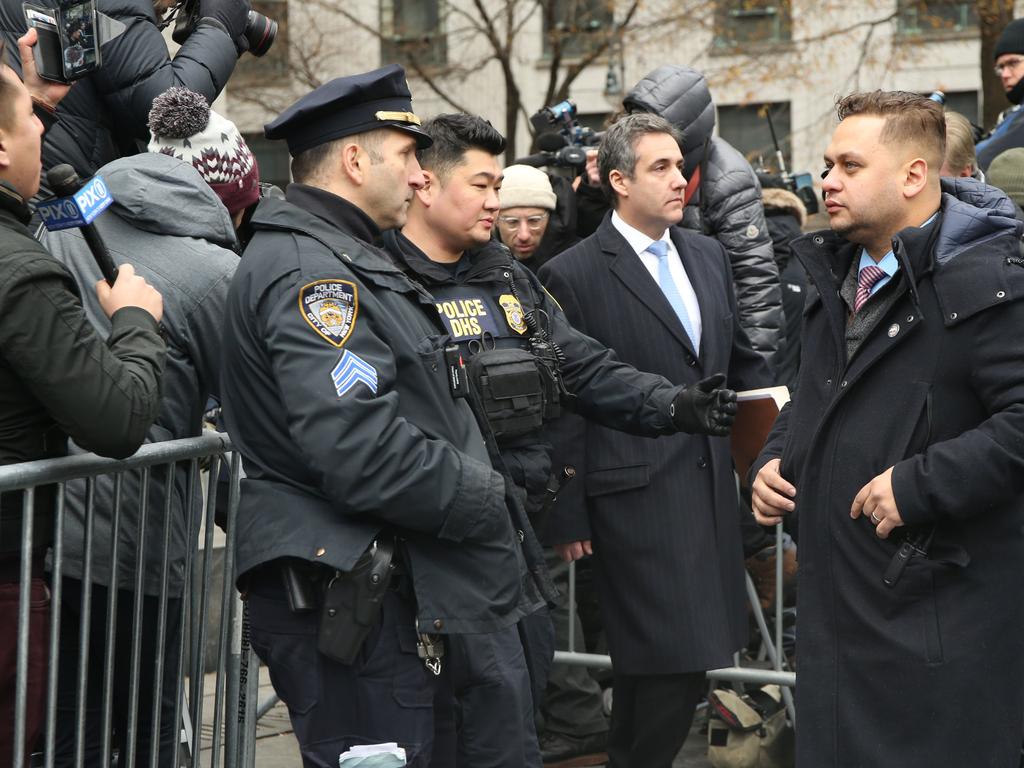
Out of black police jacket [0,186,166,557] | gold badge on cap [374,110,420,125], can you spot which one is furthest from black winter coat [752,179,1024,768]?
black police jacket [0,186,166,557]

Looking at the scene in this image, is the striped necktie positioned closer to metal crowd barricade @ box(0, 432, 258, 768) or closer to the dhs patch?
the dhs patch

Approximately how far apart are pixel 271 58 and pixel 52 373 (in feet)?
84.9

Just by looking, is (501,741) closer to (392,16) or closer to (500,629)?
(500,629)

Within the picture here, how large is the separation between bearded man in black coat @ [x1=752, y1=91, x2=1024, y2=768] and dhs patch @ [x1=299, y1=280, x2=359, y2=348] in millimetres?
1343

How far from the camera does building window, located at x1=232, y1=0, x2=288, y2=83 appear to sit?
2688 cm

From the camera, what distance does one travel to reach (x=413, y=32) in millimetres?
32156

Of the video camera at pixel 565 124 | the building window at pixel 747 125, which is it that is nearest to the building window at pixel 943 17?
the building window at pixel 747 125

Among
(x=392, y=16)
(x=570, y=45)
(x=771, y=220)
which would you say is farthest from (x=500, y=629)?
(x=392, y=16)

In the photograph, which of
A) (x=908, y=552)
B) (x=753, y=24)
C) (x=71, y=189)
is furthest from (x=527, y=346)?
(x=753, y=24)

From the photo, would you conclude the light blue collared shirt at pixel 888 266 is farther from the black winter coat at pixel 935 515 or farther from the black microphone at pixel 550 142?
the black microphone at pixel 550 142

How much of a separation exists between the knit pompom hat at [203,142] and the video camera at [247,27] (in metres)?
0.63

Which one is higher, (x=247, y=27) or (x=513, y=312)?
(x=247, y=27)

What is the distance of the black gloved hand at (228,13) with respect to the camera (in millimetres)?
4559

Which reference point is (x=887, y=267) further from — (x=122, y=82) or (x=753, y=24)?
(x=753, y=24)
